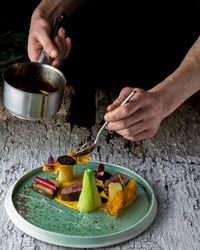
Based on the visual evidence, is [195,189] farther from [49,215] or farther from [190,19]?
[190,19]

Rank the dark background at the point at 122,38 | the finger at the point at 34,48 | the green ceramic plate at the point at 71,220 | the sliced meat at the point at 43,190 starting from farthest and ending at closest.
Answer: the dark background at the point at 122,38 → the finger at the point at 34,48 → the sliced meat at the point at 43,190 → the green ceramic plate at the point at 71,220

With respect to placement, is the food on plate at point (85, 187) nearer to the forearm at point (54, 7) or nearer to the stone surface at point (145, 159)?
the stone surface at point (145, 159)

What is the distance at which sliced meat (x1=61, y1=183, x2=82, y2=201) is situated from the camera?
4.73 ft

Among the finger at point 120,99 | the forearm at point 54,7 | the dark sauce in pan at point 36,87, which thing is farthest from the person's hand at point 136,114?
the forearm at point 54,7

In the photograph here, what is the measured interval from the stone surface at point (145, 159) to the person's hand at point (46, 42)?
21cm

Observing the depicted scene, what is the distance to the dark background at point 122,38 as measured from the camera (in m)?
2.04

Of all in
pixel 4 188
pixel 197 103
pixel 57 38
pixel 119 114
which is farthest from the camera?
pixel 197 103

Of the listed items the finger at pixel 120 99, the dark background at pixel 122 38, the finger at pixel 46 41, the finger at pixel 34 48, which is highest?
the finger at pixel 120 99

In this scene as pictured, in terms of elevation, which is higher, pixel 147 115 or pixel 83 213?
pixel 147 115

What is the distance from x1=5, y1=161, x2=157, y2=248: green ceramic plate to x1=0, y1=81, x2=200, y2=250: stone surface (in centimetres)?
2

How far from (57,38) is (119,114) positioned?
1.32ft

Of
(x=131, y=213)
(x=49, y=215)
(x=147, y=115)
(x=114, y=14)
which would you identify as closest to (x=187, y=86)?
(x=147, y=115)

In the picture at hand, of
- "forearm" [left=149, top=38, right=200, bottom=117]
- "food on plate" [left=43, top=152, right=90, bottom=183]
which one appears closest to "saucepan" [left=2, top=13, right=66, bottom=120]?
"food on plate" [left=43, top=152, right=90, bottom=183]

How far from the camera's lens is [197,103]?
2.01 meters
